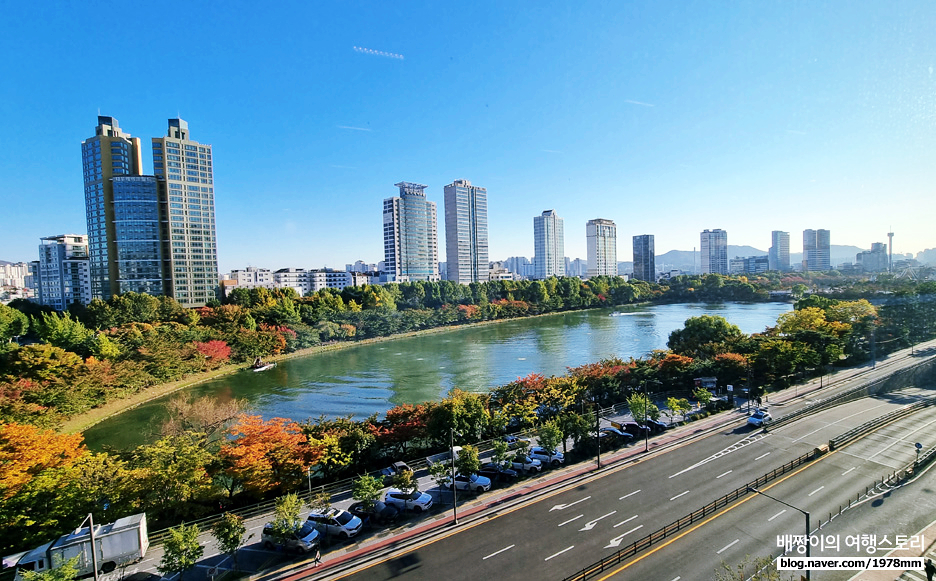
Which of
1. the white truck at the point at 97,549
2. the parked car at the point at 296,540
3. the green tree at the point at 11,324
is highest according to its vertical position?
the green tree at the point at 11,324

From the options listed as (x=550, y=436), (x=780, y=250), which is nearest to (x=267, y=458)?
(x=550, y=436)

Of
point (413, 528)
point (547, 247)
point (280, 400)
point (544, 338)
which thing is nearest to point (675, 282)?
point (547, 247)

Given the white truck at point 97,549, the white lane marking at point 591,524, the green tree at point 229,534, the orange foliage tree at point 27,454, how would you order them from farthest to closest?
the white lane marking at point 591,524 < the orange foliage tree at point 27,454 < the green tree at point 229,534 < the white truck at point 97,549

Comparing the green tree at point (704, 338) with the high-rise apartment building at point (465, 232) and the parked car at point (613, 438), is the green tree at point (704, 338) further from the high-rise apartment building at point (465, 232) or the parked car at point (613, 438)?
the high-rise apartment building at point (465, 232)

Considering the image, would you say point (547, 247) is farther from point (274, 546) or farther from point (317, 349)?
point (274, 546)

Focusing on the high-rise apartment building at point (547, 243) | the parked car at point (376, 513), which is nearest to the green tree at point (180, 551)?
the parked car at point (376, 513)

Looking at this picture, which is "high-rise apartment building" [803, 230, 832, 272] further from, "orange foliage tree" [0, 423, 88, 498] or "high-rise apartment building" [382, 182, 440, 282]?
"orange foliage tree" [0, 423, 88, 498]

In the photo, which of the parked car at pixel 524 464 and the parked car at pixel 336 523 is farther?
the parked car at pixel 524 464
